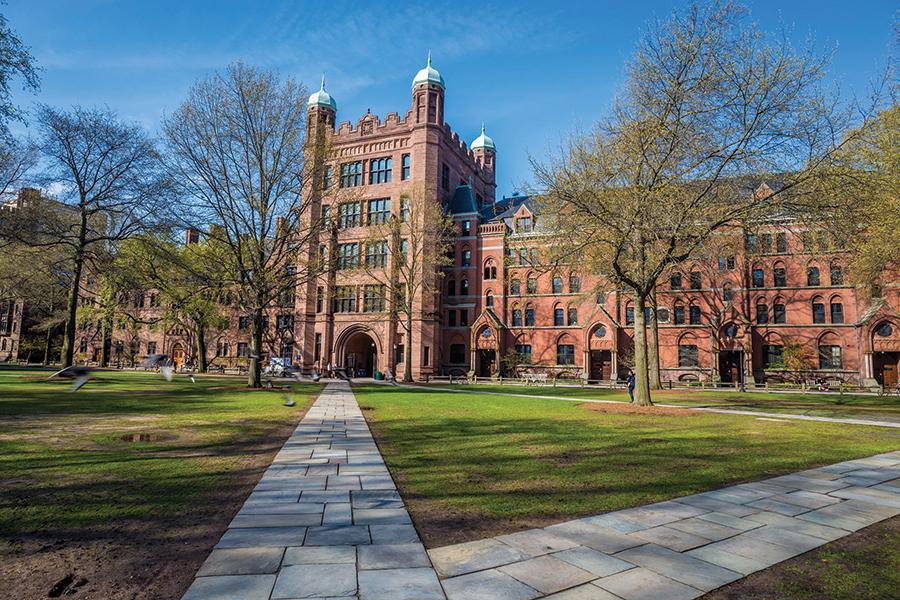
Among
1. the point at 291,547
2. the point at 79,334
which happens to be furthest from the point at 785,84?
the point at 79,334

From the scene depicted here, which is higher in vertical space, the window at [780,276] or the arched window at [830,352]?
the window at [780,276]

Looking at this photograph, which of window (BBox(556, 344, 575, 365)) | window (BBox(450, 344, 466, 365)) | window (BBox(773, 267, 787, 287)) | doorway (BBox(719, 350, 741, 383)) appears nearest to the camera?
window (BBox(773, 267, 787, 287))

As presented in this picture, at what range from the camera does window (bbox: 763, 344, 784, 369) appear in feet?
132

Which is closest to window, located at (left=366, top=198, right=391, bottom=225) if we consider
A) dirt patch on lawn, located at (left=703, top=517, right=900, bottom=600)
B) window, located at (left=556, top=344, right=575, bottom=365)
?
window, located at (left=556, top=344, right=575, bottom=365)

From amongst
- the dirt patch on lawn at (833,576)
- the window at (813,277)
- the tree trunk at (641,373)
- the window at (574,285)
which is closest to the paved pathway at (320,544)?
the dirt patch on lawn at (833,576)

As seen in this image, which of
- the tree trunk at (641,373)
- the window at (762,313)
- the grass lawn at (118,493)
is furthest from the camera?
the window at (762,313)

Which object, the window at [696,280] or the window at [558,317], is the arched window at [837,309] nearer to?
the window at [696,280]

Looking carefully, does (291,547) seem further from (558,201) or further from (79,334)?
(79,334)

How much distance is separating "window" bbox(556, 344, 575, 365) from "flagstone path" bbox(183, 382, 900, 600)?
3880cm

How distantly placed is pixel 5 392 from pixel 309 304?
99.6ft

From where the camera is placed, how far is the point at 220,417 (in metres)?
13.4

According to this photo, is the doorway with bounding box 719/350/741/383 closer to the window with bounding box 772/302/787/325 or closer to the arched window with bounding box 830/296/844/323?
the window with bounding box 772/302/787/325

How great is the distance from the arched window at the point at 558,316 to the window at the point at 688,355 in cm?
1001

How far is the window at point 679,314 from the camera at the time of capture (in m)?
43.3
